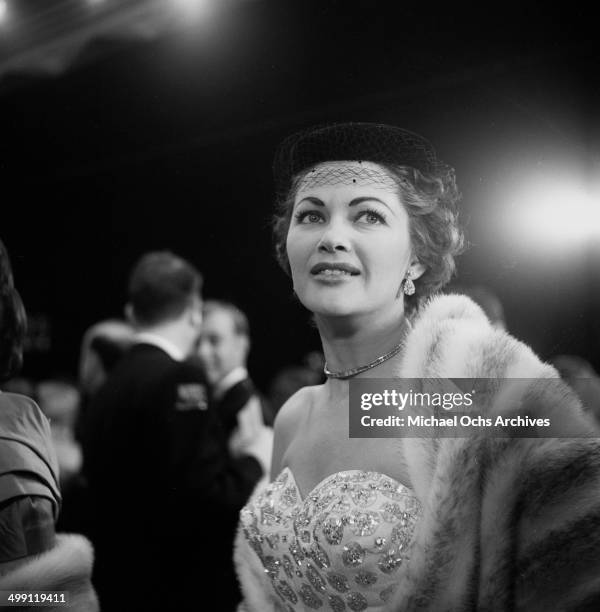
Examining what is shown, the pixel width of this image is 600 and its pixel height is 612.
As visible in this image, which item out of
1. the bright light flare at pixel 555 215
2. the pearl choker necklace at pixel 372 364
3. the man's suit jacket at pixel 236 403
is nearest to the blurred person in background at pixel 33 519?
the man's suit jacket at pixel 236 403

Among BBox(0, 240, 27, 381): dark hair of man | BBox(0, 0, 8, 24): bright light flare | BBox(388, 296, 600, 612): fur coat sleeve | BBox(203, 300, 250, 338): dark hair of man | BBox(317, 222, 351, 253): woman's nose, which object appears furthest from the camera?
BBox(0, 0, 8, 24): bright light flare

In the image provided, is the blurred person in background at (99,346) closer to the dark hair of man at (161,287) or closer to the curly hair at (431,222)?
the dark hair of man at (161,287)

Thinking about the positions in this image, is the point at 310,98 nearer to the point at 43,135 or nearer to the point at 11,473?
the point at 43,135

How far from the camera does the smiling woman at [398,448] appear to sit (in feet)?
4.61

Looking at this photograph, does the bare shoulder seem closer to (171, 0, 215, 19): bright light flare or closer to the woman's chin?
the woman's chin

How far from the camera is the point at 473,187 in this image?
1696 millimetres

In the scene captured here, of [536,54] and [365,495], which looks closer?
[365,495]

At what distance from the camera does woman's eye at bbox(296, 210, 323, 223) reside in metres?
1.68

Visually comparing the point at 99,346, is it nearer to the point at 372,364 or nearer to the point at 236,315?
the point at 236,315

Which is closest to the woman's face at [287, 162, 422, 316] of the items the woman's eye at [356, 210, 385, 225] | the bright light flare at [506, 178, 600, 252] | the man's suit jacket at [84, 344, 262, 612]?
the woman's eye at [356, 210, 385, 225]

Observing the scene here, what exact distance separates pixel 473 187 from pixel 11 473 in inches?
45.7

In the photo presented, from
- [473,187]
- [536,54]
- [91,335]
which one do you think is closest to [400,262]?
[473,187]

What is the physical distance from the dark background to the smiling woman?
0.09 meters

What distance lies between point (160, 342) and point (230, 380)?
21 cm
